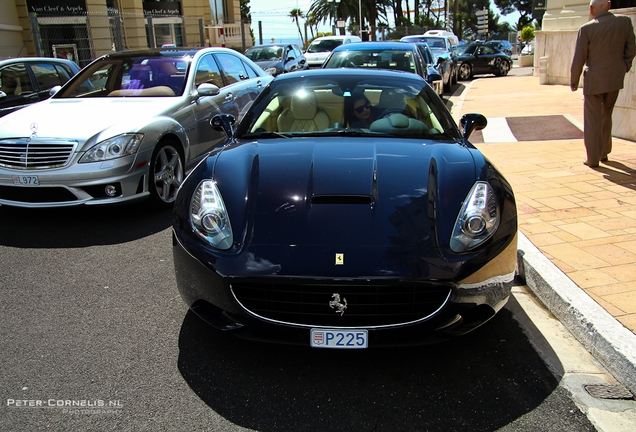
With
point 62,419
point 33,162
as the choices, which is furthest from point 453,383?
point 33,162

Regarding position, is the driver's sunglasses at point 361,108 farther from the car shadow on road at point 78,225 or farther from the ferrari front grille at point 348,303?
the car shadow on road at point 78,225

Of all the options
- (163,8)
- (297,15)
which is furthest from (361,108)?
(297,15)

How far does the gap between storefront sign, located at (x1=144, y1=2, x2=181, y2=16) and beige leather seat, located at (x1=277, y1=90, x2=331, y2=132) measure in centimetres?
2742

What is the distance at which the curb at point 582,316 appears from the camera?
2.75 m

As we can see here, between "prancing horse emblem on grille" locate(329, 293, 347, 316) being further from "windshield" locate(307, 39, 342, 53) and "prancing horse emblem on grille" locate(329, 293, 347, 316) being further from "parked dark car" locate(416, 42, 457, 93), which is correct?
"windshield" locate(307, 39, 342, 53)

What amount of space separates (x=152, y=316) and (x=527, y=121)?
27.1 feet

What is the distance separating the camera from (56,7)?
71.9 ft

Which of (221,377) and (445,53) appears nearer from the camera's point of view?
(221,377)

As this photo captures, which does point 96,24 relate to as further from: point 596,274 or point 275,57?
point 596,274

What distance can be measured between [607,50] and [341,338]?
5.51 meters

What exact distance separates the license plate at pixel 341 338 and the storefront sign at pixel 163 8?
1159 inches

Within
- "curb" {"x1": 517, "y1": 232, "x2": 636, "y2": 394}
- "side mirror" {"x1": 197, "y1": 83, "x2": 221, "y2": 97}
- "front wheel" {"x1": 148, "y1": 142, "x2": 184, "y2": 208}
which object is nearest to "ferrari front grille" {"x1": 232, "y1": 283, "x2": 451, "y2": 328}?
"curb" {"x1": 517, "y1": 232, "x2": 636, "y2": 394}

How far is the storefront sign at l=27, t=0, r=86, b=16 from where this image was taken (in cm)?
2127

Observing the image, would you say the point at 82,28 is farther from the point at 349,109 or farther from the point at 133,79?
the point at 349,109
